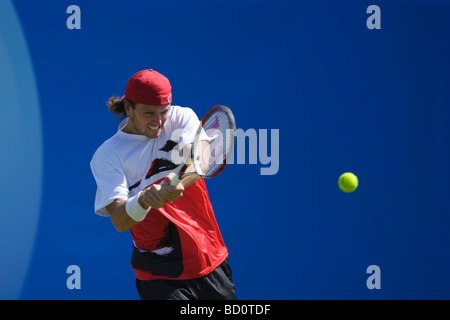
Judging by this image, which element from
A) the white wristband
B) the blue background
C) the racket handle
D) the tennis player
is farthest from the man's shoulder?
the blue background

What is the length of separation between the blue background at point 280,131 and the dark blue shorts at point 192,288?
994 millimetres

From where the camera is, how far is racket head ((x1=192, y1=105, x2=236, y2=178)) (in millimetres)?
2639

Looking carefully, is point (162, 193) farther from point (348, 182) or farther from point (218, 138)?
point (348, 182)

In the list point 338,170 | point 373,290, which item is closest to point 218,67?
point 338,170

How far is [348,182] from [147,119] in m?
1.36

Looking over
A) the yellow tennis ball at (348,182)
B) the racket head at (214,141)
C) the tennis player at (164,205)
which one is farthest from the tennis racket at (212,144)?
the yellow tennis ball at (348,182)

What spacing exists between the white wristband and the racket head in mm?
274

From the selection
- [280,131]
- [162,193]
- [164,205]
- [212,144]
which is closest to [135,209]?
[162,193]

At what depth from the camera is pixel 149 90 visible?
2873mm

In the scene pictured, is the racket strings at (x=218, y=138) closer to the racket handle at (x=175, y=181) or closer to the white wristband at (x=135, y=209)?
the racket handle at (x=175, y=181)

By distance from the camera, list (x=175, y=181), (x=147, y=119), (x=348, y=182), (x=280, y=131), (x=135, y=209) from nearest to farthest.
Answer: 1. (x=175, y=181)
2. (x=135, y=209)
3. (x=147, y=119)
4. (x=348, y=182)
5. (x=280, y=131)
